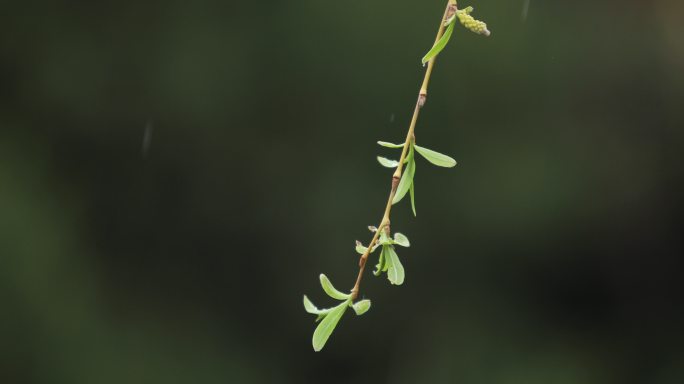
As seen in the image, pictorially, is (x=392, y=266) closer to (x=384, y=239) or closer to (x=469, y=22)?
(x=384, y=239)

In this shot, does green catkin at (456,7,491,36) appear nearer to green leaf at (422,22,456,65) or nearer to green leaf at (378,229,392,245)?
green leaf at (422,22,456,65)

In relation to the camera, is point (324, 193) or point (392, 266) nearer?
point (392, 266)

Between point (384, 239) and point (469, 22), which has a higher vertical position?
point (469, 22)

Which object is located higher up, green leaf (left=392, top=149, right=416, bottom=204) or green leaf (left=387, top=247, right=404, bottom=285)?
green leaf (left=392, top=149, right=416, bottom=204)

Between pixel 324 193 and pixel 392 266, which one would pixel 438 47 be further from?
pixel 324 193

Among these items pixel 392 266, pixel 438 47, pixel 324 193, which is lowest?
pixel 324 193

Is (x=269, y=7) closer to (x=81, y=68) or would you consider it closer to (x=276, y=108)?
(x=276, y=108)

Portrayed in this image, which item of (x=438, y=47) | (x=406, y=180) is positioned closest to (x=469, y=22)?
(x=438, y=47)

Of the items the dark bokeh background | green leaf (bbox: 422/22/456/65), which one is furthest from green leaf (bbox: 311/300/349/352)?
the dark bokeh background

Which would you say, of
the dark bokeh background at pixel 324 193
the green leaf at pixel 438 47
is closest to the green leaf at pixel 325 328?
the green leaf at pixel 438 47

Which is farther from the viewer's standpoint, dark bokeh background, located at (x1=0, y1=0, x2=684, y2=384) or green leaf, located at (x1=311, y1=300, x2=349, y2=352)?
dark bokeh background, located at (x1=0, y1=0, x2=684, y2=384)
